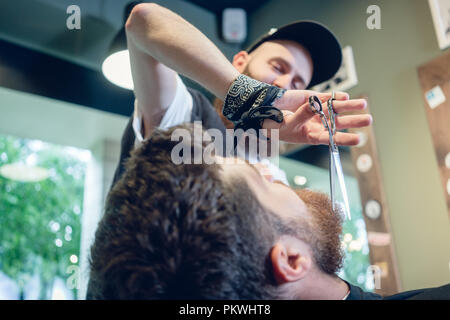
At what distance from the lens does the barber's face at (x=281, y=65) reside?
1.57 m

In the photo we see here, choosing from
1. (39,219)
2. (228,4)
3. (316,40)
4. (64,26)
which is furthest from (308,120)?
(39,219)

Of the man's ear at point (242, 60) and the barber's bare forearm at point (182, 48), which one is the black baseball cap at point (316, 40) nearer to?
the man's ear at point (242, 60)

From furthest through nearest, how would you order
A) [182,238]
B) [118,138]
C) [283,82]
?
[118,138] < [283,82] < [182,238]

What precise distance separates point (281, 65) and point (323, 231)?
2.74 feet

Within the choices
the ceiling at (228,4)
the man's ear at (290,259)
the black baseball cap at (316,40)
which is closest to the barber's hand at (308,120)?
the man's ear at (290,259)

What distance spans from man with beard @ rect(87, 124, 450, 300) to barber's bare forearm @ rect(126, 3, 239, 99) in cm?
14

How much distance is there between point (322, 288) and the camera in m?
0.95

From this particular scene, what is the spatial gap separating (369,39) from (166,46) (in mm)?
1897

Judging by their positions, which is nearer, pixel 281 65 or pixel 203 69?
pixel 203 69

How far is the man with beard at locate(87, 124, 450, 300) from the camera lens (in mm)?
796

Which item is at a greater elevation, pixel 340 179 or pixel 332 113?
pixel 332 113

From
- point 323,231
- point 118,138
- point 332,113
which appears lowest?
point 323,231

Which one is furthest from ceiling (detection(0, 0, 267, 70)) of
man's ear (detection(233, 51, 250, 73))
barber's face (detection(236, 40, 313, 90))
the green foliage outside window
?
barber's face (detection(236, 40, 313, 90))

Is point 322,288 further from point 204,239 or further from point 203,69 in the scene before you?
point 203,69
